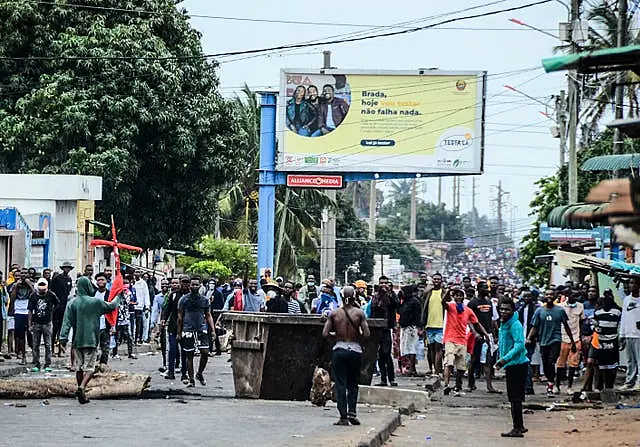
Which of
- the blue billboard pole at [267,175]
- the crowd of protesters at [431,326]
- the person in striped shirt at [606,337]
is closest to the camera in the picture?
the crowd of protesters at [431,326]

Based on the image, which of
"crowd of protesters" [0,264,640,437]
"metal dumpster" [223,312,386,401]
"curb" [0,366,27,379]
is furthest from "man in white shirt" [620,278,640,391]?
"curb" [0,366,27,379]

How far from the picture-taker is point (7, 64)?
4325cm

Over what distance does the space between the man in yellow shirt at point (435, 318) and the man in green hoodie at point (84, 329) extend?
7874 mm

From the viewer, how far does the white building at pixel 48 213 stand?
34319 mm

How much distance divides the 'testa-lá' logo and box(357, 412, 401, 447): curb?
30020 millimetres

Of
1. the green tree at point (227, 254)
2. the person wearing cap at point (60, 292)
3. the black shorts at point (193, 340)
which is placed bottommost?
the black shorts at point (193, 340)

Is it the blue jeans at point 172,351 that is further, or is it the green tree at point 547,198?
the green tree at point 547,198

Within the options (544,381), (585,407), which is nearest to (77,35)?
(544,381)

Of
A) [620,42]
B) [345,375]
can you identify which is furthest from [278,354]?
[620,42]

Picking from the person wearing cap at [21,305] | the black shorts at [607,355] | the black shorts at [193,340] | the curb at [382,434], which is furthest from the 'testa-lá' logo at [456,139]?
the curb at [382,434]

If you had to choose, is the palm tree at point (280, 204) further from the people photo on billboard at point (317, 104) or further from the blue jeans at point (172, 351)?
the blue jeans at point (172, 351)

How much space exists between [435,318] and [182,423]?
33.4 ft

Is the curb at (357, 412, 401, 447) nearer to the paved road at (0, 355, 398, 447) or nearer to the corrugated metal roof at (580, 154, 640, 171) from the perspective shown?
the paved road at (0, 355, 398, 447)

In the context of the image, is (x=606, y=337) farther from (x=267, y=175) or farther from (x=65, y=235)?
(x=267, y=175)
